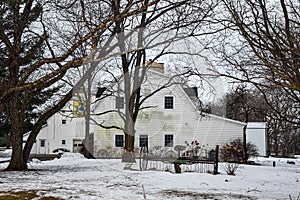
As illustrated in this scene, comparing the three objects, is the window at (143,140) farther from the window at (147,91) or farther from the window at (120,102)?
the window at (147,91)

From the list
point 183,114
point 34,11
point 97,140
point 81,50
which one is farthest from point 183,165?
point 97,140

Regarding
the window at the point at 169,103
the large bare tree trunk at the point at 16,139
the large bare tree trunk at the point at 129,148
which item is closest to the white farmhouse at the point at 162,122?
the window at the point at 169,103

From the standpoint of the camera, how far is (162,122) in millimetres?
14055

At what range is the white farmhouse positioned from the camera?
14.1m

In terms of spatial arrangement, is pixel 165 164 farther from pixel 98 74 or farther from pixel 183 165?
pixel 98 74

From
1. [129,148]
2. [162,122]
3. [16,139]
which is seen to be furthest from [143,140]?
[16,139]

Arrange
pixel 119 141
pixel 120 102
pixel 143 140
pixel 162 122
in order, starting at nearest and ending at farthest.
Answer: pixel 162 122, pixel 120 102, pixel 143 140, pixel 119 141

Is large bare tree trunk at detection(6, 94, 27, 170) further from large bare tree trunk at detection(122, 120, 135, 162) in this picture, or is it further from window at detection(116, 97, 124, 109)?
window at detection(116, 97, 124, 109)

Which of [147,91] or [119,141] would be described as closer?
[147,91]

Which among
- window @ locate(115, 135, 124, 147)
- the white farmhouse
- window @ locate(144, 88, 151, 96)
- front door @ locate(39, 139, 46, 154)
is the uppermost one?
window @ locate(144, 88, 151, 96)

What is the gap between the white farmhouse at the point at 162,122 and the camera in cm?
1406

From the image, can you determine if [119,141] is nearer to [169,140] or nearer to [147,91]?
[169,140]

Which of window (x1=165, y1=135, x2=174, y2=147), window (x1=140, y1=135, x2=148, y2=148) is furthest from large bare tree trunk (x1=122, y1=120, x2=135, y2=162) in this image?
window (x1=140, y1=135, x2=148, y2=148)

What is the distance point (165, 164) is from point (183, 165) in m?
0.59
